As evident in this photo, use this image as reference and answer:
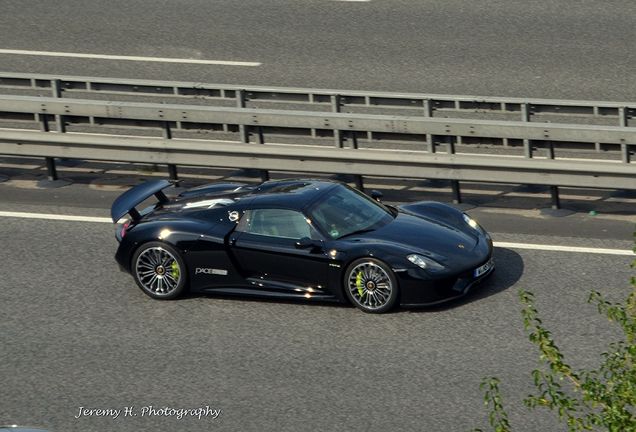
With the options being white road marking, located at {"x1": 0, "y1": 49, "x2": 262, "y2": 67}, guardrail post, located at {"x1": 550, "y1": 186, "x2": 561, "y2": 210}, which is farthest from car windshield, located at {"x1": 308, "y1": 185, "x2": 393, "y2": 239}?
white road marking, located at {"x1": 0, "y1": 49, "x2": 262, "y2": 67}

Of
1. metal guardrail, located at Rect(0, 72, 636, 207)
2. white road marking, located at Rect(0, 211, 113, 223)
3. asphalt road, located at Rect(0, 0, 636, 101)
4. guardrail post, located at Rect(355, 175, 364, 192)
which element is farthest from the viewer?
asphalt road, located at Rect(0, 0, 636, 101)

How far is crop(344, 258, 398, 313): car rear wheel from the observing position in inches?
429

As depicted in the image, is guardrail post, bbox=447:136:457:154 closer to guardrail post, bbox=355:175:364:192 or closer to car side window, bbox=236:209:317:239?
guardrail post, bbox=355:175:364:192

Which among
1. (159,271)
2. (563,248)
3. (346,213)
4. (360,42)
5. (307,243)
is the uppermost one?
→ (360,42)

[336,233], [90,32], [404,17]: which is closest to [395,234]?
[336,233]

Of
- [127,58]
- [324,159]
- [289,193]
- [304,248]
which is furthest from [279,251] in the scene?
[127,58]

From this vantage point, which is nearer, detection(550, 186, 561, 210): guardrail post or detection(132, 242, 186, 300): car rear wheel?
detection(132, 242, 186, 300): car rear wheel

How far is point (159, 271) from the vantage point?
1164 cm

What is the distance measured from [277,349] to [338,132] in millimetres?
4240

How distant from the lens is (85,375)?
10.1 metres

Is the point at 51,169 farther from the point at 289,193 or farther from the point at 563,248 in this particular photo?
the point at 563,248

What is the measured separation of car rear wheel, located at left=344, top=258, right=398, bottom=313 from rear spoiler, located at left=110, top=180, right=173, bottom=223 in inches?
93.3

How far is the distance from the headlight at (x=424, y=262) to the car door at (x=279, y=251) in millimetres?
830

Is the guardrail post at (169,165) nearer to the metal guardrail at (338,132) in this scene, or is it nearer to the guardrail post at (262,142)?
the metal guardrail at (338,132)
